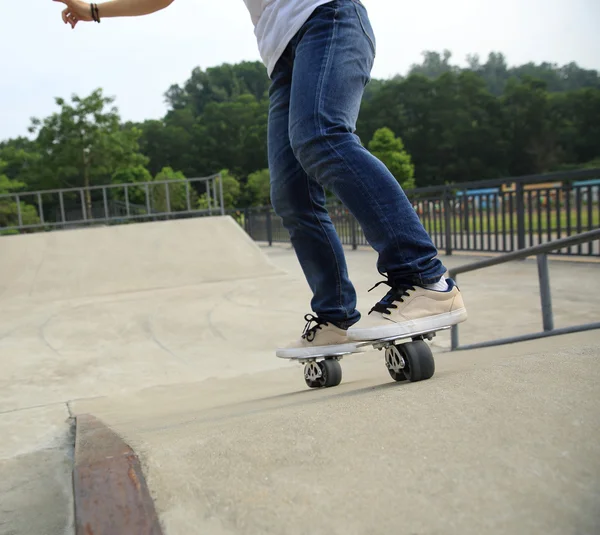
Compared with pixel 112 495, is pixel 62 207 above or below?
above

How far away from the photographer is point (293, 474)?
979 mm

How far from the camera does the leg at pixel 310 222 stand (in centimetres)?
195

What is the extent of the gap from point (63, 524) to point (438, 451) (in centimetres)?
75

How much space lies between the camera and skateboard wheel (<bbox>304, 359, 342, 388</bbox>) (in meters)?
2.10

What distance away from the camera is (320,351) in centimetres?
194

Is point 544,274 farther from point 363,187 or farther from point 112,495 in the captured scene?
point 112,495

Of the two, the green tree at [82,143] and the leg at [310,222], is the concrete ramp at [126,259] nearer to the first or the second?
the leg at [310,222]

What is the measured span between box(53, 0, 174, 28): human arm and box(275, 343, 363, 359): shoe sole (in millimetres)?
1319

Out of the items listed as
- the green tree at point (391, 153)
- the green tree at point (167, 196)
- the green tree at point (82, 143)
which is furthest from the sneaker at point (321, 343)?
the green tree at point (391, 153)

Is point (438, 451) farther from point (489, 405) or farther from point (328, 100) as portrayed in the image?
point (328, 100)

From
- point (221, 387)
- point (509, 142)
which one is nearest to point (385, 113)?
point (509, 142)

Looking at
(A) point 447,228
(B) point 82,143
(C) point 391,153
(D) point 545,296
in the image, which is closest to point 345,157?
(D) point 545,296

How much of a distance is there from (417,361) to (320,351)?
1.31 feet

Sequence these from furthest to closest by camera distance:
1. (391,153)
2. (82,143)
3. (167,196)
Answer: (391,153), (82,143), (167,196)
